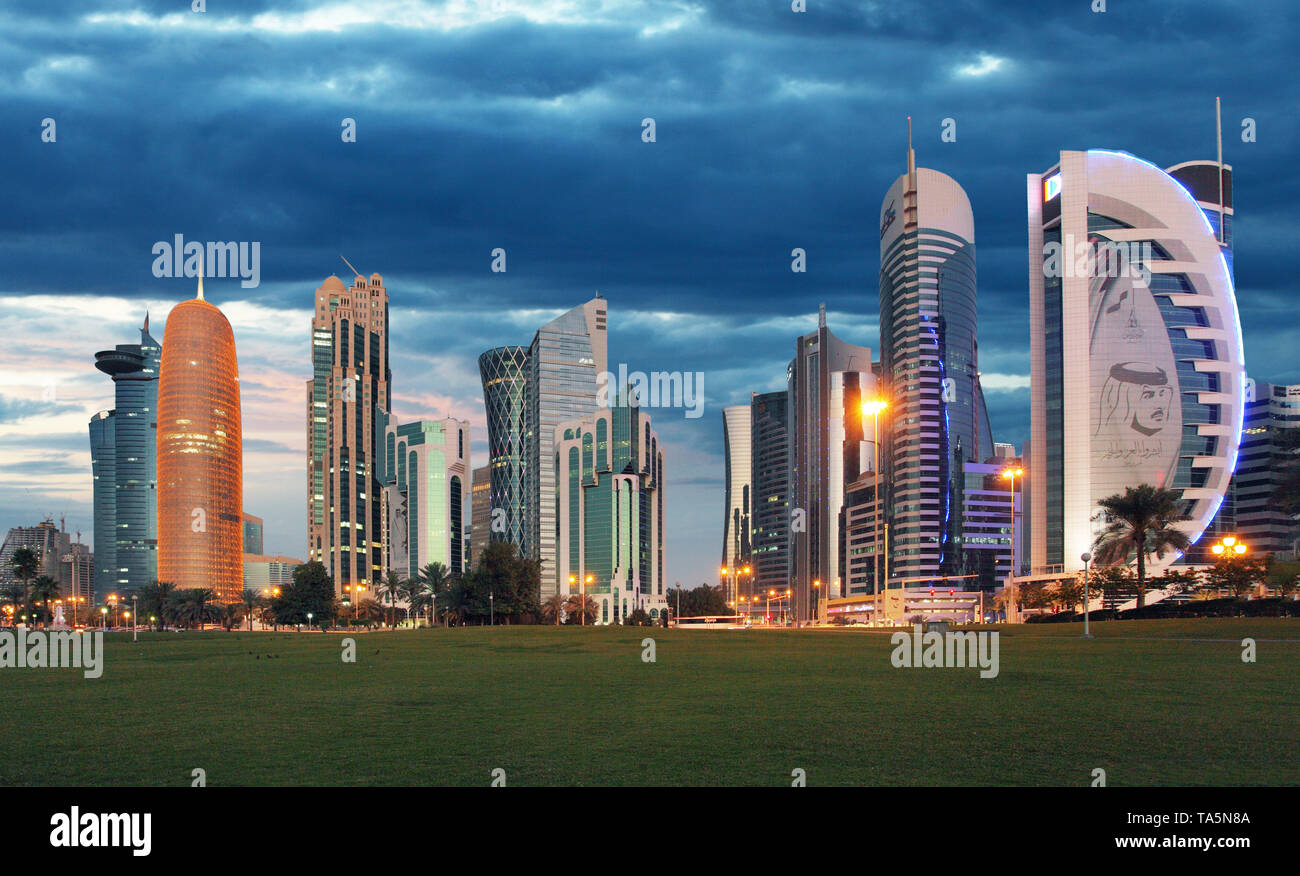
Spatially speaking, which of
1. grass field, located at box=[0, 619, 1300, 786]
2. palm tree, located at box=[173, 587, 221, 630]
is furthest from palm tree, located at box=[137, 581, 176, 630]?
grass field, located at box=[0, 619, 1300, 786]

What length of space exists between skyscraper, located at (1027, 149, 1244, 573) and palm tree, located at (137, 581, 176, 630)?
13982cm

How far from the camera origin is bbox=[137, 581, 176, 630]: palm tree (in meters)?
164

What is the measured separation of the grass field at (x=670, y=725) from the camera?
1205cm

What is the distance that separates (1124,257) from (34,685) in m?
162

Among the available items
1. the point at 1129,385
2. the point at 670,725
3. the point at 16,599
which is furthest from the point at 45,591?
the point at 1129,385

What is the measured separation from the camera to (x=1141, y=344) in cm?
16125

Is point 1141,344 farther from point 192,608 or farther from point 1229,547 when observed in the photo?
point 192,608

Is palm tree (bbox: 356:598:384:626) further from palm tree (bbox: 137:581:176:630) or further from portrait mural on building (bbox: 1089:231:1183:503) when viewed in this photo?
portrait mural on building (bbox: 1089:231:1183:503)

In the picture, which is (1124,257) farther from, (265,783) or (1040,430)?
(265,783)

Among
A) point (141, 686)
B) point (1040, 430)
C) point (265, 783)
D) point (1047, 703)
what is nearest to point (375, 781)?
point (265, 783)

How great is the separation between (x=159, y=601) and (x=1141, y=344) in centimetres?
15836

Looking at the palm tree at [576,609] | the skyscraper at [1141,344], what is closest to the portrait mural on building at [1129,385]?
the skyscraper at [1141,344]

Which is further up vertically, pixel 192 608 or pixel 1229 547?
pixel 1229 547

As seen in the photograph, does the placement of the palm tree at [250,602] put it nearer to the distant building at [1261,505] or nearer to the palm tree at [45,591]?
the palm tree at [45,591]
